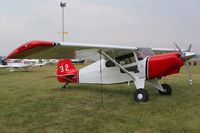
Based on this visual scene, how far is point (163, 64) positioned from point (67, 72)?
5.12 metres

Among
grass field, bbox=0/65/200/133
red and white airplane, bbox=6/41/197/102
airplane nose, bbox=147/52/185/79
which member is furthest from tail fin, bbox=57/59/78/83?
airplane nose, bbox=147/52/185/79

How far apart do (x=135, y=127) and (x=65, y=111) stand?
242 centimetres

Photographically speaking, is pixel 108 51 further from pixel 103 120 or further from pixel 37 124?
pixel 37 124

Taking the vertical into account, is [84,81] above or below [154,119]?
above

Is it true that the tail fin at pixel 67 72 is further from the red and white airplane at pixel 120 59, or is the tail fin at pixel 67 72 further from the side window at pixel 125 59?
the side window at pixel 125 59

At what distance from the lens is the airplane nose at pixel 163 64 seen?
26.9ft

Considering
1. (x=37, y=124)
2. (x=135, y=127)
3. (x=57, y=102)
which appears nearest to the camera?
(x=135, y=127)

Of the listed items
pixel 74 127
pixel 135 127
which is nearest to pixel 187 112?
pixel 135 127

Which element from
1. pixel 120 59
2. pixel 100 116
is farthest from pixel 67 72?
pixel 100 116

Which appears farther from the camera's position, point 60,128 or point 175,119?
point 175,119

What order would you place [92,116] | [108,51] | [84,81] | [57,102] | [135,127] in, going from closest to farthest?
1. [135,127]
2. [92,116]
3. [57,102]
4. [108,51]
5. [84,81]

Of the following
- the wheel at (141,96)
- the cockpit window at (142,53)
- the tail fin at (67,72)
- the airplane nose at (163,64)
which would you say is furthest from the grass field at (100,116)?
the tail fin at (67,72)

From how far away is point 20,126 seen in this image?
5.48 m

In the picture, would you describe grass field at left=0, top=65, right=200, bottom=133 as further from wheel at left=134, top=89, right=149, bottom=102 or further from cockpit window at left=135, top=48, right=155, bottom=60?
cockpit window at left=135, top=48, right=155, bottom=60
